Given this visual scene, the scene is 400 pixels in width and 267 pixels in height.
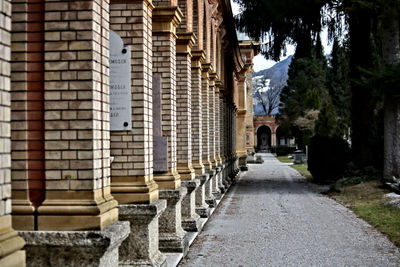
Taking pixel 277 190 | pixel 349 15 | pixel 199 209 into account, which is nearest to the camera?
pixel 199 209

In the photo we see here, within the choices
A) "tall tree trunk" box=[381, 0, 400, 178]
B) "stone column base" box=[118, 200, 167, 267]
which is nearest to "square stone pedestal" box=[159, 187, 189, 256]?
"stone column base" box=[118, 200, 167, 267]

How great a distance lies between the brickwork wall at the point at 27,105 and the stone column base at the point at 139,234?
1.71 meters

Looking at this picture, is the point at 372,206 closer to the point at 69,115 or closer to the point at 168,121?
the point at 168,121

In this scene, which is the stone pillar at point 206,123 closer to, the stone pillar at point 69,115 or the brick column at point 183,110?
the brick column at point 183,110

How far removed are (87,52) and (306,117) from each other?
48.5 m

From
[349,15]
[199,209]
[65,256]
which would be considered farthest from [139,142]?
[349,15]

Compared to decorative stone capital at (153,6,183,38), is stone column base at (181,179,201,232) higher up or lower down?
lower down

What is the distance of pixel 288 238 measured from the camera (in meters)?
9.62

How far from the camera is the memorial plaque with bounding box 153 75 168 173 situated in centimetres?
743

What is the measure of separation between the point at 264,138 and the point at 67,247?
82.8m

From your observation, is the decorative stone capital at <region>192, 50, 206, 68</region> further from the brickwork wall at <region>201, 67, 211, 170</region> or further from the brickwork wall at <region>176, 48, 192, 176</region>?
the brickwork wall at <region>201, 67, 211, 170</region>

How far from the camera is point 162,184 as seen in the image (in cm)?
784

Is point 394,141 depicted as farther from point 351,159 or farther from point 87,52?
point 87,52

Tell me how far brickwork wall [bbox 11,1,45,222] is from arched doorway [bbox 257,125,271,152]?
81.5 m
